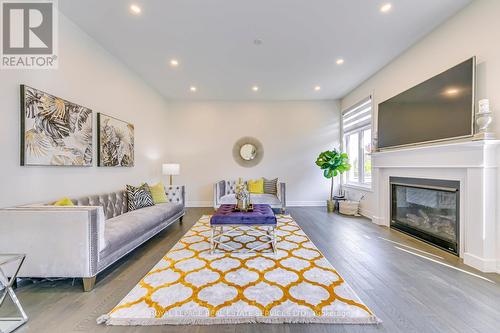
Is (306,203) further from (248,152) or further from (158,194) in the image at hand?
(158,194)

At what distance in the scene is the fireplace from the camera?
2.79 m

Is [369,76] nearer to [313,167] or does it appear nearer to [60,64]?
[313,167]

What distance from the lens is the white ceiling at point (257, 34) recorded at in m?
2.53

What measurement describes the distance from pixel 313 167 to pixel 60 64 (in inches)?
223

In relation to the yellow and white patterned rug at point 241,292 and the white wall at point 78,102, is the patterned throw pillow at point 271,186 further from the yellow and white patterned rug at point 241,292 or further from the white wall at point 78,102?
the white wall at point 78,102

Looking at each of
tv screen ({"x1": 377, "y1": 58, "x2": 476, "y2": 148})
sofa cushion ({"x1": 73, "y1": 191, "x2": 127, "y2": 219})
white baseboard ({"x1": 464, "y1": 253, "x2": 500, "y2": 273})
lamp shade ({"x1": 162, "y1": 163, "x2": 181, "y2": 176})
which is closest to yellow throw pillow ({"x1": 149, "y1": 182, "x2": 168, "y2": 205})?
sofa cushion ({"x1": 73, "y1": 191, "x2": 127, "y2": 219})

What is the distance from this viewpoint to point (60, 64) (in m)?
2.65

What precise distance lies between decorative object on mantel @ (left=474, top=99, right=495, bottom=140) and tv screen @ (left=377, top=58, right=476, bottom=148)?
11 cm

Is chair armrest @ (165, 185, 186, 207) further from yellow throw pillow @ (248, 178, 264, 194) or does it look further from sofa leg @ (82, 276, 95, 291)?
sofa leg @ (82, 276, 95, 291)

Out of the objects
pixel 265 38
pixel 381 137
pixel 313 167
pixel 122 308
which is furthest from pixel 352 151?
pixel 122 308

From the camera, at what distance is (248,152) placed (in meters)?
6.11

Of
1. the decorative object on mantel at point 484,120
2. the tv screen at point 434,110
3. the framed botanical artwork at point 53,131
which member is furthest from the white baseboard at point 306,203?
the framed botanical artwork at point 53,131
